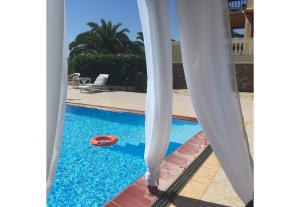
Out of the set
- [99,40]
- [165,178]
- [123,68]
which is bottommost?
[165,178]

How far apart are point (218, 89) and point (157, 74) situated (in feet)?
2.61

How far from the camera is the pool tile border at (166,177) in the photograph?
127 inches

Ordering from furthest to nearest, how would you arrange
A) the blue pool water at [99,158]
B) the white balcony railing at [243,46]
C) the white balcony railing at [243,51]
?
the white balcony railing at [243,46], the white balcony railing at [243,51], the blue pool water at [99,158]

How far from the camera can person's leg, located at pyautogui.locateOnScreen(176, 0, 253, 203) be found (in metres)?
2.35

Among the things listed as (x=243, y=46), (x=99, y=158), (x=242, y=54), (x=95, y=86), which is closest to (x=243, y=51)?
(x=242, y=54)

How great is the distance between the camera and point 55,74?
5.42ft

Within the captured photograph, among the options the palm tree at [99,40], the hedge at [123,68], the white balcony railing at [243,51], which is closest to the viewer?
the white balcony railing at [243,51]

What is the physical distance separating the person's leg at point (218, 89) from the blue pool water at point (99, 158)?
6.63ft

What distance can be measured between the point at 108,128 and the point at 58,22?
661 cm

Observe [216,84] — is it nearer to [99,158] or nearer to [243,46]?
[99,158]

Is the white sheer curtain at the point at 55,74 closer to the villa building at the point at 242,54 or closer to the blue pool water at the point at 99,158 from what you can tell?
the blue pool water at the point at 99,158

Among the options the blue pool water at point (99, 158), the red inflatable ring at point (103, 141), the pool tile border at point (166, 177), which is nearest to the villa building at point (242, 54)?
the blue pool water at point (99, 158)
